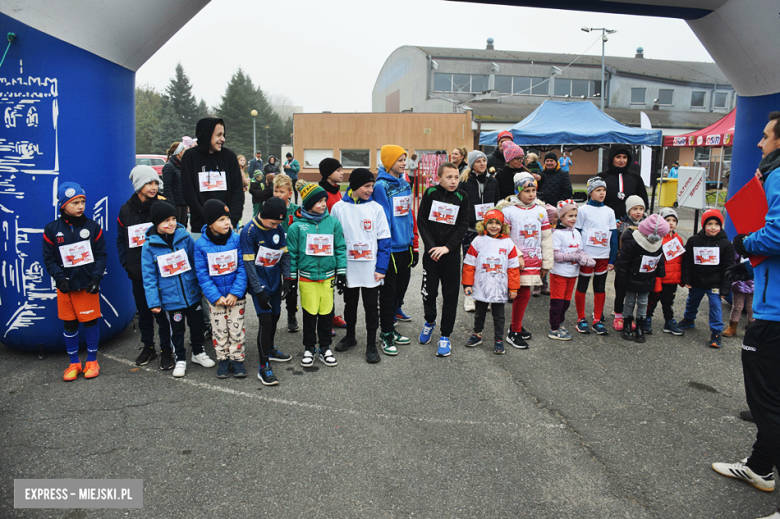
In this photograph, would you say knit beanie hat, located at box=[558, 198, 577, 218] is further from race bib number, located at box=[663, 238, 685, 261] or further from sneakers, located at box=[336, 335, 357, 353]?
sneakers, located at box=[336, 335, 357, 353]

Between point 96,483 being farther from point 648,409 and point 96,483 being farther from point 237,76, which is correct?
point 237,76

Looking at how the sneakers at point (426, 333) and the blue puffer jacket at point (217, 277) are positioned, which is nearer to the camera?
the blue puffer jacket at point (217, 277)

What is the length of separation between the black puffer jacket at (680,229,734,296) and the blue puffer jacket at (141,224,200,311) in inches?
211

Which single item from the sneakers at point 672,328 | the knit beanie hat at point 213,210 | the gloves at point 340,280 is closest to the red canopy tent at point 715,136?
the sneakers at point 672,328

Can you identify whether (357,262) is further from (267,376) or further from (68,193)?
(68,193)

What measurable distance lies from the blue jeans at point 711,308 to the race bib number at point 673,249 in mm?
475

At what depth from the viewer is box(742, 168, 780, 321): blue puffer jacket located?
8.75ft

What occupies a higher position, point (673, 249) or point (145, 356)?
point (673, 249)

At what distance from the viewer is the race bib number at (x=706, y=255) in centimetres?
556

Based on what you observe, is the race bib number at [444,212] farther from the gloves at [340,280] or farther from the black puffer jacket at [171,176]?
the black puffer jacket at [171,176]

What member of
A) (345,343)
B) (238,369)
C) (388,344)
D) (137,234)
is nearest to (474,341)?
(388,344)

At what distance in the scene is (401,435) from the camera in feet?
11.6

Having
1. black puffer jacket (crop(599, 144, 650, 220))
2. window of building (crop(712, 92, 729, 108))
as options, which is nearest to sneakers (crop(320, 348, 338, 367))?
black puffer jacket (crop(599, 144, 650, 220))

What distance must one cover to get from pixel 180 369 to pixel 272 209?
1701 mm
